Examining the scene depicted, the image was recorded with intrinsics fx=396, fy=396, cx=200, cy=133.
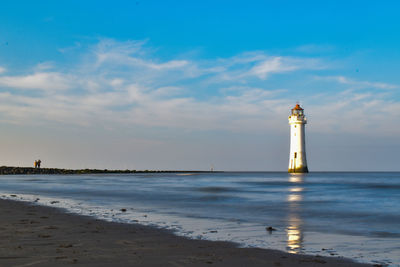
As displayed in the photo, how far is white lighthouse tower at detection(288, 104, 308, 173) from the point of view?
6875cm

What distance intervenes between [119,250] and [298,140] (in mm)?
64857

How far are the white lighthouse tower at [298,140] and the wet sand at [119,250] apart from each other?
61.9 m

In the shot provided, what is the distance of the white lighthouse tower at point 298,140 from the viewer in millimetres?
68750

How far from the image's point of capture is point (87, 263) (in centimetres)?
575

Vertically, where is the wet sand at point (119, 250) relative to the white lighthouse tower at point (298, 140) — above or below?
below

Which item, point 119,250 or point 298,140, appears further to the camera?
point 298,140

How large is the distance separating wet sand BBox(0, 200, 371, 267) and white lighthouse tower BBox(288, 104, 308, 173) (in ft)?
203

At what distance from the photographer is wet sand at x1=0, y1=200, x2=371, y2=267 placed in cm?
595

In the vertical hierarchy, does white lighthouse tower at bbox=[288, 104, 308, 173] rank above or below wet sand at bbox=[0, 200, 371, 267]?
above

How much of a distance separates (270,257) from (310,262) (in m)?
0.66

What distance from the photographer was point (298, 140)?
226 ft

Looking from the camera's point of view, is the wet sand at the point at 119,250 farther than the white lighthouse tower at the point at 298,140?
No

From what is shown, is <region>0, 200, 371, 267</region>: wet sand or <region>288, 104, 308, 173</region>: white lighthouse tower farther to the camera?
<region>288, 104, 308, 173</region>: white lighthouse tower

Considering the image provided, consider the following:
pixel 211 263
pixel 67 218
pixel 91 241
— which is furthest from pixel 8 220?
pixel 211 263
